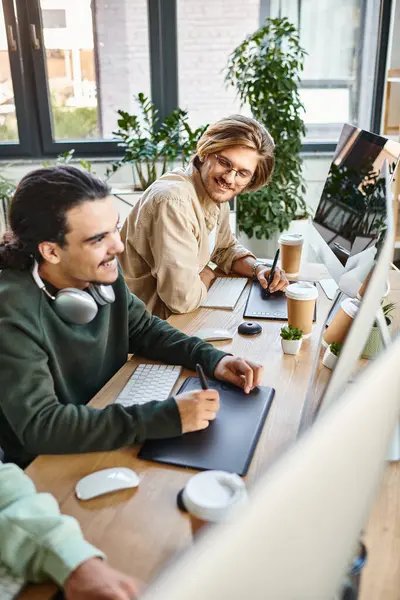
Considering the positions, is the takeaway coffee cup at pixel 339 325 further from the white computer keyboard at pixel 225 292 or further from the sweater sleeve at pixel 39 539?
the sweater sleeve at pixel 39 539

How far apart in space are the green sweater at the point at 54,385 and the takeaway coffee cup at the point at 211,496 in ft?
0.75

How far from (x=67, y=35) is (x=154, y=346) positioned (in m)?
3.16

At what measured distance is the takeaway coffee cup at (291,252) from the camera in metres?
2.05

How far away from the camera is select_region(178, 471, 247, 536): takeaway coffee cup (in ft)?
2.58

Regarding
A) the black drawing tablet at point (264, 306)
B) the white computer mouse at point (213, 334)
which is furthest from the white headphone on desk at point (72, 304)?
the black drawing tablet at point (264, 306)

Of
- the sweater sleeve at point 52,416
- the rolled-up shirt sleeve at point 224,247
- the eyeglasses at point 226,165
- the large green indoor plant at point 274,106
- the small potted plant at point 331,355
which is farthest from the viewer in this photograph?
the large green indoor plant at point 274,106

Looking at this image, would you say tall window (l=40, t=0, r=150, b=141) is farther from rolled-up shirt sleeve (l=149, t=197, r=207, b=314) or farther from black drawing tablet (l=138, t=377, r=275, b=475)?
black drawing tablet (l=138, t=377, r=275, b=475)

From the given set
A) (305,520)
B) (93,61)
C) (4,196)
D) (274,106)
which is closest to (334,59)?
(274,106)

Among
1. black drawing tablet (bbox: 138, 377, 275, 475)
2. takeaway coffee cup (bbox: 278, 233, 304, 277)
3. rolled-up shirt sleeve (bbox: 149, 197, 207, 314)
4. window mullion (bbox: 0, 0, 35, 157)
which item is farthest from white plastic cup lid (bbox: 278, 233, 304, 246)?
window mullion (bbox: 0, 0, 35, 157)

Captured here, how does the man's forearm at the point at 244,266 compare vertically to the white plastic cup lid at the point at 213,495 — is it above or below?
below

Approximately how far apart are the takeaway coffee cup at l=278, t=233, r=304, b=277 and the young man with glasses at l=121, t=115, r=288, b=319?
0.10m

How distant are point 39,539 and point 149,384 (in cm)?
52

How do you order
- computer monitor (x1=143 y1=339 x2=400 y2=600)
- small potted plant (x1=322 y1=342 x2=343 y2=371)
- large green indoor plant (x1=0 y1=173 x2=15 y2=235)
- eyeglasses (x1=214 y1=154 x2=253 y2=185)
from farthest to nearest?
large green indoor plant (x1=0 y1=173 x2=15 y2=235) → eyeglasses (x1=214 y1=154 x2=253 y2=185) → small potted plant (x1=322 y1=342 x2=343 y2=371) → computer monitor (x1=143 y1=339 x2=400 y2=600)

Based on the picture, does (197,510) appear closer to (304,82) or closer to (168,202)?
(168,202)
